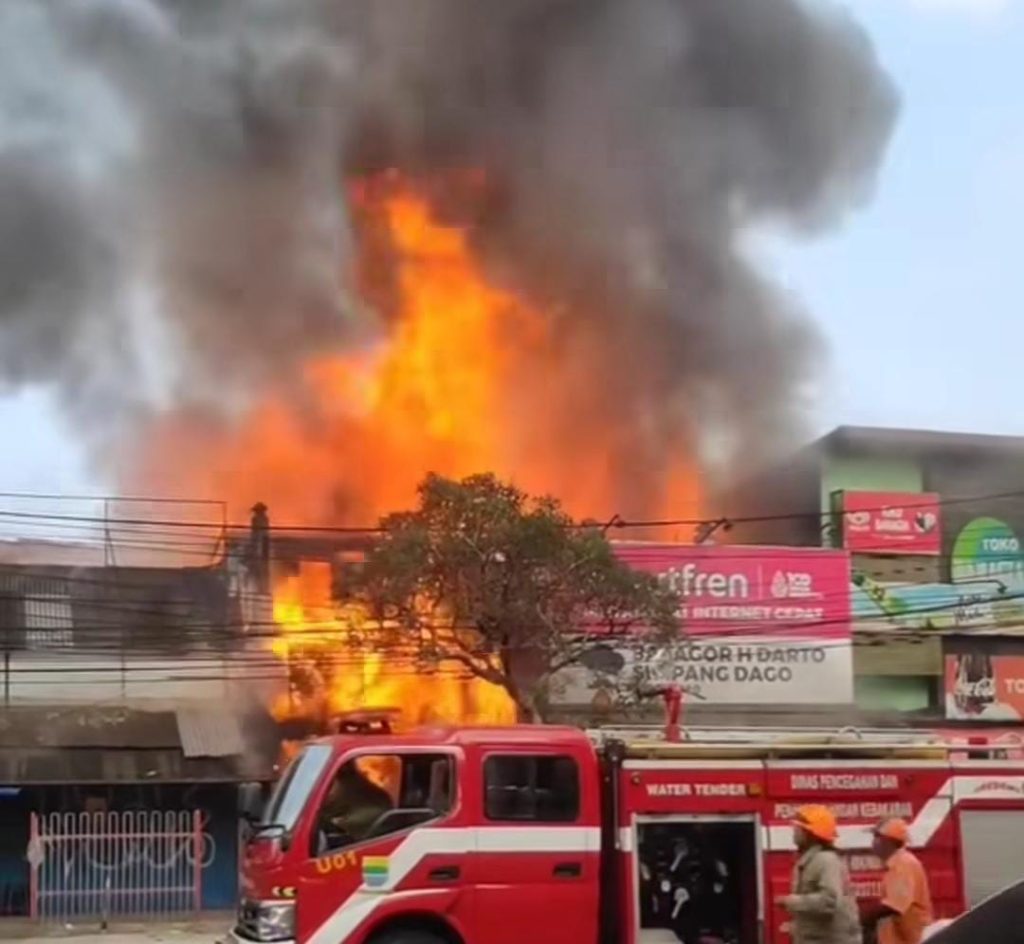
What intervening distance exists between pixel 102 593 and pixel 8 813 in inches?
153

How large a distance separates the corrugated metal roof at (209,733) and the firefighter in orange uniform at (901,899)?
1500 cm

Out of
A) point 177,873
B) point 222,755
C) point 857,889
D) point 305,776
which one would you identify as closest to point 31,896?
point 177,873

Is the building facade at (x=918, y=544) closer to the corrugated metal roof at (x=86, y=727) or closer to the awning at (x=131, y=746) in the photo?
the awning at (x=131, y=746)

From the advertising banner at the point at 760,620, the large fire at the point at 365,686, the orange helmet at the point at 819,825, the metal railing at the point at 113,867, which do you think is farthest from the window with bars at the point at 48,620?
the orange helmet at the point at 819,825

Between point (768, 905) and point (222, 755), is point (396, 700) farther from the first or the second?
point (768, 905)

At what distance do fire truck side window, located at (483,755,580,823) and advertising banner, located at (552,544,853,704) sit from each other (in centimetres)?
1315

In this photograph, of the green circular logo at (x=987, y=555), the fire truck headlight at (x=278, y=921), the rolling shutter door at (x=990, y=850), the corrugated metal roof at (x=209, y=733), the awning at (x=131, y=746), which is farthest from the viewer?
the green circular logo at (x=987, y=555)

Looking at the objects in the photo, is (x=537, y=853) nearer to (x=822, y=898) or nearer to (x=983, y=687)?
(x=822, y=898)

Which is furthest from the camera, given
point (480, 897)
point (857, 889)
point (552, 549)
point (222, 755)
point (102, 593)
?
point (102, 593)

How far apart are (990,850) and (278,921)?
4.86 metres

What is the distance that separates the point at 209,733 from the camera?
21781 mm

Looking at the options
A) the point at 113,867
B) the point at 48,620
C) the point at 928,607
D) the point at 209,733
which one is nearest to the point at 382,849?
the point at 113,867

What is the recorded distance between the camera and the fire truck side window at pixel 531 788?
9.22 metres

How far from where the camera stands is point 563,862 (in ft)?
30.1
